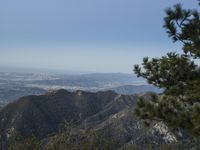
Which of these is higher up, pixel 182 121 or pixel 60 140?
pixel 182 121

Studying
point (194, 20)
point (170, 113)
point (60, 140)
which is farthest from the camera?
point (60, 140)

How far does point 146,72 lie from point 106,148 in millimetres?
87092

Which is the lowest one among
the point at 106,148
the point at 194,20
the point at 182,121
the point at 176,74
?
the point at 106,148

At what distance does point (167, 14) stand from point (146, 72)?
13.7 feet

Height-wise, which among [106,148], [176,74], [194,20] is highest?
[194,20]

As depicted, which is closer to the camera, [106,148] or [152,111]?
[152,111]

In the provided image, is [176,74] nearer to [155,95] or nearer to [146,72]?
[146,72]

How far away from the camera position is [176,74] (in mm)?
24547

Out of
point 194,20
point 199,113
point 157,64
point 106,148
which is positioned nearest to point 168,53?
point 157,64

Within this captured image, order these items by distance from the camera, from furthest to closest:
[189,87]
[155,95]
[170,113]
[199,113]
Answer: [189,87]
[155,95]
[170,113]
[199,113]

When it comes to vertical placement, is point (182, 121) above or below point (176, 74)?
below

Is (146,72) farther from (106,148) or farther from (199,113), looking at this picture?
(106,148)

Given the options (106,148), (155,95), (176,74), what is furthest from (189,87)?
(106,148)

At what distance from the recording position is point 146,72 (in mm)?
25312
